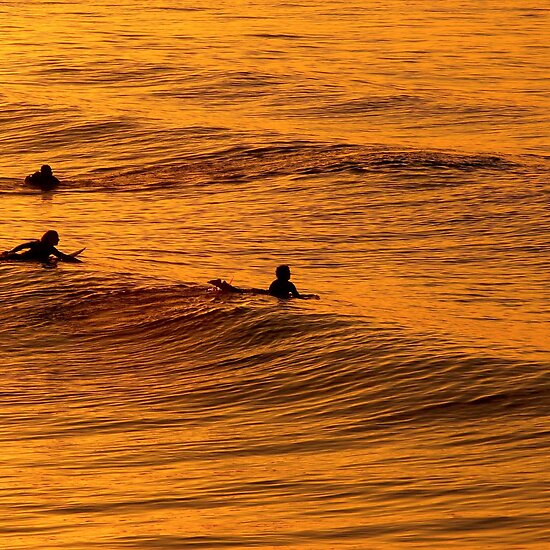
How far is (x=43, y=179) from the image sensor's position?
2788 cm

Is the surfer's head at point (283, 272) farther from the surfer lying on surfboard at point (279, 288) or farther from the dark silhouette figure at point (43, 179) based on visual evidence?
the dark silhouette figure at point (43, 179)

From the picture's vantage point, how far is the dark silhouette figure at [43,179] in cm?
2772

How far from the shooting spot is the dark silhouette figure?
27719 mm

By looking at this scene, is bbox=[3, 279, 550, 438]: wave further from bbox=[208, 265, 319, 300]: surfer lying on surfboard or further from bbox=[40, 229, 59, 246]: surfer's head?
bbox=[40, 229, 59, 246]: surfer's head

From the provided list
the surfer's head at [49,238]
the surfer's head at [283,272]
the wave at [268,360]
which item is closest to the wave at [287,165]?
the surfer's head at [49,238]

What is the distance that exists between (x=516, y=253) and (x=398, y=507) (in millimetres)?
12000

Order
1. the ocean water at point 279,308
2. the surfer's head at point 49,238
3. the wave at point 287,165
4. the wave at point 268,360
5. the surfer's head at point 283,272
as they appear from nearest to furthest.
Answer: the ocean water at point 279,308
the wave at point 268,360
the surfer's head at point 283,272
the surfer's head at point 49,238
the wave at point 287,165

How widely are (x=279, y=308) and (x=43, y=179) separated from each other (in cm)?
1019

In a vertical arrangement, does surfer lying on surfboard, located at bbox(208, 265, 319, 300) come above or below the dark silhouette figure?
below

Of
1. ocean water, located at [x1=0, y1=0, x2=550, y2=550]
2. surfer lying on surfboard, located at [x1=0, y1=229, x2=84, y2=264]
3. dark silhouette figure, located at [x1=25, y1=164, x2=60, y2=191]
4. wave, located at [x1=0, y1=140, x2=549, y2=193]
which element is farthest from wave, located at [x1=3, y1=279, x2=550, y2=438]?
wave, located at [x1=0, y1=140, x2=549, y2=193]

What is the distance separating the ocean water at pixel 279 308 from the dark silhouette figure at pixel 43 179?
329mm

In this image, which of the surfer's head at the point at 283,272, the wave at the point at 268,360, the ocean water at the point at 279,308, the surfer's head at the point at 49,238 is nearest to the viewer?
the ocean water at the point at 279,308

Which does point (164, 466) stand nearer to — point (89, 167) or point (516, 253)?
point (516, 253)

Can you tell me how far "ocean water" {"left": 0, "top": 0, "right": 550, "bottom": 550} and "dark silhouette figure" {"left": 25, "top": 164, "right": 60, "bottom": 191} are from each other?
0.33 m
